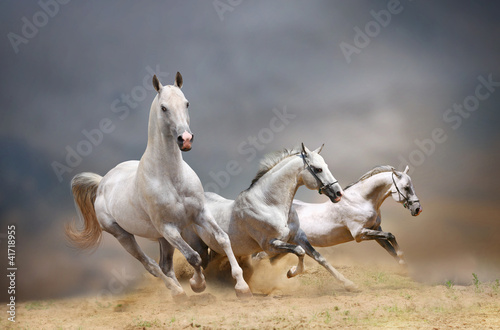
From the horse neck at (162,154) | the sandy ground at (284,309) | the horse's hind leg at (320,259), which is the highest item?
the horse neck at (162,154)

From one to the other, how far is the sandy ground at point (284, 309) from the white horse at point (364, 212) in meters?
0.65

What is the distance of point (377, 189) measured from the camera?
23.7ft

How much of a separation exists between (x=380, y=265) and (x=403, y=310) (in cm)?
429

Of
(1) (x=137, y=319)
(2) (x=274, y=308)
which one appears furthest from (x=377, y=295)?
(1) (x=137, y=319)

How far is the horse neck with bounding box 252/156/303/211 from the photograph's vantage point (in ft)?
20.0

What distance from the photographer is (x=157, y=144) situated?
530 centimetres

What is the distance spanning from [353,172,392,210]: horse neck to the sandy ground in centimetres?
110

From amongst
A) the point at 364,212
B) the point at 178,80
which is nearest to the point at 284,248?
the point at 364,212

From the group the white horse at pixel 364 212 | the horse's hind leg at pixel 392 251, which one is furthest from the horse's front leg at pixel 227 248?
the horse's hind leg at pixel 392 251

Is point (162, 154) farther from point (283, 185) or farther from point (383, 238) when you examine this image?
point (383, 238)

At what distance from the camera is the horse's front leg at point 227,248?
5.21 m

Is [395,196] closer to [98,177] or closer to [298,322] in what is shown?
[298,322]

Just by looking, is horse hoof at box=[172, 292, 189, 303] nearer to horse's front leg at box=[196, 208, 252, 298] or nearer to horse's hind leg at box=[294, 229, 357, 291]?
horse's front leg at box=[196, 208, 252, 298]

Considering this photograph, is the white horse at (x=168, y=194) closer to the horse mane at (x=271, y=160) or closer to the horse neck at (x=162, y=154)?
the horse neck at (x=162, y=154)
